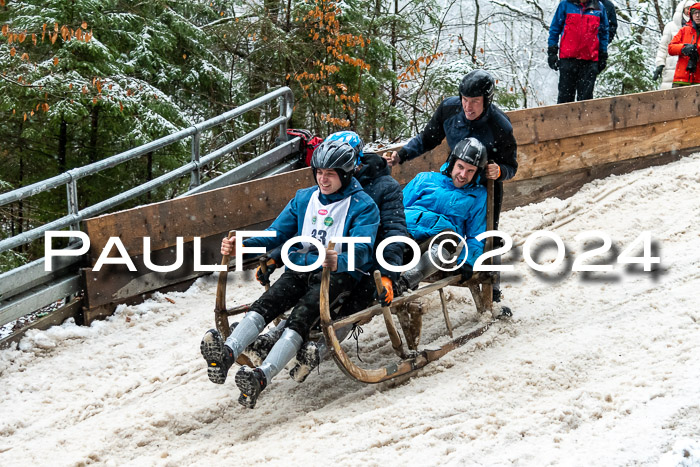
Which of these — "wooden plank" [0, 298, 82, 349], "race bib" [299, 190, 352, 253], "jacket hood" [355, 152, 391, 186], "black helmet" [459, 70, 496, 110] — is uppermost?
"black helmet" [459, 70, 496, 110]

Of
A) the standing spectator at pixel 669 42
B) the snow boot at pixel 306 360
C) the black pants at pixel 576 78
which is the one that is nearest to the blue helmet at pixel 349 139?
the snow boot at pixel 306 360

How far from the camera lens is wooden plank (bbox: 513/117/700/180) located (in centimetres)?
841

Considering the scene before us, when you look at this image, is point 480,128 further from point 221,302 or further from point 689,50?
point 689,50

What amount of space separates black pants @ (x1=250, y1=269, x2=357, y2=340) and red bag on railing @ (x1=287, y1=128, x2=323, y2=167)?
4.38 metres

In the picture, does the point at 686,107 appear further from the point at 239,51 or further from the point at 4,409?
the point at 4,409

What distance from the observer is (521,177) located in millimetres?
8367

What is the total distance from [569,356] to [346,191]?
6.05ft

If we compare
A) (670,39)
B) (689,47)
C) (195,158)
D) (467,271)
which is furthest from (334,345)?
(670,39)

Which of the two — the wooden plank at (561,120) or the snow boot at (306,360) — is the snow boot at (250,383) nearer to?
the snow boot at (306,360)

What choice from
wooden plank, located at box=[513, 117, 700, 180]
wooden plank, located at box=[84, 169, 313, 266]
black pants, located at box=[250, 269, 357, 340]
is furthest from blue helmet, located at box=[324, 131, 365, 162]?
wooden plank, located at box=[513, 117, 700, 180]

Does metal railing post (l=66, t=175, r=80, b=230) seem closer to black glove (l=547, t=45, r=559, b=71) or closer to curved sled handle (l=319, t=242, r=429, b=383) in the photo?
curved sled handle (l=319, t=242, r=429, b=383)

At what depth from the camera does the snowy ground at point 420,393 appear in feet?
12.4

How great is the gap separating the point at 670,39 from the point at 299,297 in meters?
7.35

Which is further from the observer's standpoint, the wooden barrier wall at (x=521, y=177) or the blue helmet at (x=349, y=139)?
the wooden barrier wall at (x=521, y=177)
